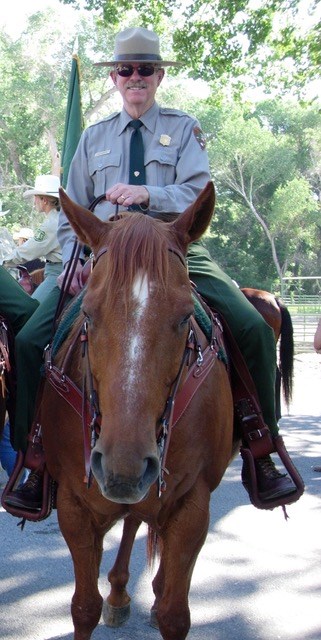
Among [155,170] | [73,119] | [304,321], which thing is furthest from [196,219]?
[304,321]

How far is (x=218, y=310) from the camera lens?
432cm

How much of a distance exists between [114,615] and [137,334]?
273 cm

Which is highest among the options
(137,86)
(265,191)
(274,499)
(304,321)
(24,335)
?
(137,86)

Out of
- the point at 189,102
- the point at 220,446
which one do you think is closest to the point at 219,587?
the point at 220,446

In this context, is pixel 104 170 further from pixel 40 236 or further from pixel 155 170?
pixel 40 236

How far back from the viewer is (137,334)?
286cm

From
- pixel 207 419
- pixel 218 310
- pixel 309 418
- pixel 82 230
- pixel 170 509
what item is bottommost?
pixel 309 418

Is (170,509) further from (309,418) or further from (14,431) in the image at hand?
(309,418)

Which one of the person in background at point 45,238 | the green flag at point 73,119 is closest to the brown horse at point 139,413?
the person in background at point 45,238

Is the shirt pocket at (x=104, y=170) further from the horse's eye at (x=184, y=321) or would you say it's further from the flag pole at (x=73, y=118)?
the flag pole at (x=73, y=118)

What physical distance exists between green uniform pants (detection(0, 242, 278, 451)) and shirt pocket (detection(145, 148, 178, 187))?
410 millimetres

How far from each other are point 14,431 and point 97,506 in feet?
2.82

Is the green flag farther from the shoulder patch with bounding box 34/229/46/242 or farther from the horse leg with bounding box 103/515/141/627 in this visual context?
the horse leg with bounding box 103/515/141/627

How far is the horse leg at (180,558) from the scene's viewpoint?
12.1 feet
